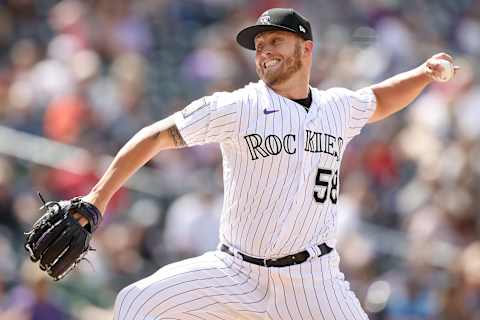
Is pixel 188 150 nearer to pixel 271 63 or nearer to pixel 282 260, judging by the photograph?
pixel 271 63

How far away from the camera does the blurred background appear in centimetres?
945

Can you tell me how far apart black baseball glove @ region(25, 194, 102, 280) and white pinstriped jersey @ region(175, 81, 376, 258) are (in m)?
0.59

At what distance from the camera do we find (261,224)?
5.55 meters

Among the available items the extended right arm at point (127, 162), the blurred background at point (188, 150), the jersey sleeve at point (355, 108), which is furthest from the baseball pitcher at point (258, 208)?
the blurred background at point (188, 150)

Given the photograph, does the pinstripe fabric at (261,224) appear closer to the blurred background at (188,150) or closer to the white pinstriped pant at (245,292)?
the white pinstriped pant at (245,292)

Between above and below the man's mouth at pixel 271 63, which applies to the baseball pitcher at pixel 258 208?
below

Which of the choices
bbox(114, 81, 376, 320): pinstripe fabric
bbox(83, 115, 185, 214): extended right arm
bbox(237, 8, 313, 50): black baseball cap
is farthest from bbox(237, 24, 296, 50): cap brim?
bbox(83, 115, 185, 214): extended right arm

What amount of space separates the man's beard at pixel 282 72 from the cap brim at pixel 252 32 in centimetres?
15

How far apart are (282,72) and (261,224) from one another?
745 mm

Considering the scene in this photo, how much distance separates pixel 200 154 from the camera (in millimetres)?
10883

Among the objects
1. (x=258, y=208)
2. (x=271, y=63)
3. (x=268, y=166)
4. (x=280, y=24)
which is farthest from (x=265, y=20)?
(x=258, y=208)

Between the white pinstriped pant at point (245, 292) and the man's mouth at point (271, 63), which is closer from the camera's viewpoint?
the white pinstriped pant at point (245, 292)

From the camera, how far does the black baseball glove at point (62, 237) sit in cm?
529

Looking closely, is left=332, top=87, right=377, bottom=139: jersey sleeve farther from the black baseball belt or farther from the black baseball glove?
the black baseball glove
